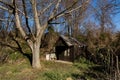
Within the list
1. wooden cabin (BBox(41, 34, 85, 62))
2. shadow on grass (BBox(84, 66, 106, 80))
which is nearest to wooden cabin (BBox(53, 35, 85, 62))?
wooden cabin (BBox(41, 34, 85, 62))

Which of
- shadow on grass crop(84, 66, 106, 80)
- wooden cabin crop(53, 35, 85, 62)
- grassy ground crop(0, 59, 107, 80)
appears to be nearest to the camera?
shadow on grass crop(84, 66, 106, 80)

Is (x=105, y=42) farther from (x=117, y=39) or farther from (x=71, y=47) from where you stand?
(x=71, y=47)

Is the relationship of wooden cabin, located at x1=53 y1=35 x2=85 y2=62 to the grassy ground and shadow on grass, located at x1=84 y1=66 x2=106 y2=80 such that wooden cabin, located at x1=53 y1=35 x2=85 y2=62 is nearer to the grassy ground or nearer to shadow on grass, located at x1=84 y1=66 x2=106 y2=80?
the grassy ground

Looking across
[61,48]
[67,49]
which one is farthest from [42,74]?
[61,48]

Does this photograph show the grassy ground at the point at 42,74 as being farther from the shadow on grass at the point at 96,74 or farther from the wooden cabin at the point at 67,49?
the wooden cabin at the point at 67,49

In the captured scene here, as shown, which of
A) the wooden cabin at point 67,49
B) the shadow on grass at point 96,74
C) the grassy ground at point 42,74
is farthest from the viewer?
the wooden cabin at point 67,49

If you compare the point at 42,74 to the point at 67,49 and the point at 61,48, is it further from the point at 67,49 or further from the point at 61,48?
the point at 61,48

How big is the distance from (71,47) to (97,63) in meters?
4.61

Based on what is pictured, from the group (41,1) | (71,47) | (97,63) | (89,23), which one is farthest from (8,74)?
(89,23)

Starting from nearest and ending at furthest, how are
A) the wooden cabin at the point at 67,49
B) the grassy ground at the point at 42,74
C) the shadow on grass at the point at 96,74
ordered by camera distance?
1. the shadow on grass at the point at 96,74
2. the grassy ground at the point at 42,74
3. the wooden cabin at the point at 67,49

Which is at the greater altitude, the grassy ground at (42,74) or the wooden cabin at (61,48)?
the wooden cabin at (61,48)

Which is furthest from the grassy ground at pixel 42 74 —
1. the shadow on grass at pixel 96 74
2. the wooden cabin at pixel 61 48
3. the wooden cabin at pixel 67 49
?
the wooden cabin at pixel 67 49

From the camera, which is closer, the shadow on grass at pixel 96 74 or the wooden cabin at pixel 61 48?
the shadow on grass at pixel 96 74

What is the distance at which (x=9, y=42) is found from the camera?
22641 millimetres
